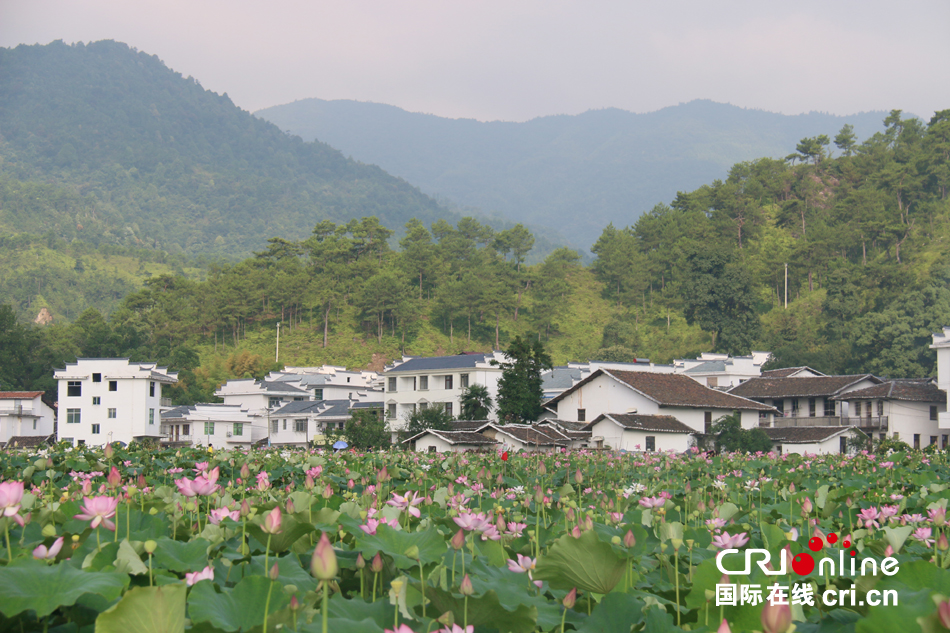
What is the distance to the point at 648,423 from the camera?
107 feet

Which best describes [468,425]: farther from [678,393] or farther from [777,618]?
[777,618]

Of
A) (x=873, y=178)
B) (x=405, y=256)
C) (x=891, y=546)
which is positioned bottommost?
(x=891, y=546)

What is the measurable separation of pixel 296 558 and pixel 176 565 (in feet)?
1.49

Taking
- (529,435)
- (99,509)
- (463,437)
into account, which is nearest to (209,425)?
(463,437)

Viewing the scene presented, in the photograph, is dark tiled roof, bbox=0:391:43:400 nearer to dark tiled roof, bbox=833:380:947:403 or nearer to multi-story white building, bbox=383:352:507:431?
multi-story white building, bbox=383:352:507:431

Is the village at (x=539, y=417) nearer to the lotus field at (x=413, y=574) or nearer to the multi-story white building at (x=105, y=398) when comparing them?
the multi-story white building at (x=105, y=398)

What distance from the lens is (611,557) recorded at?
2643mm

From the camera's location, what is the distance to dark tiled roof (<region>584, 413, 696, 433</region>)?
31.9 meters

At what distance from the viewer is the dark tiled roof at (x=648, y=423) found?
1256 inches

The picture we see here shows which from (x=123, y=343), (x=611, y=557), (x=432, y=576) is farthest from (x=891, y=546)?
(x=123, y=343)

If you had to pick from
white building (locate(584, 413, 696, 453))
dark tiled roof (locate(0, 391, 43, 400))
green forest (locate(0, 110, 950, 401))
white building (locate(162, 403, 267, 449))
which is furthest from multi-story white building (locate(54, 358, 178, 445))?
white building (locate(584, 413, 696, 453))

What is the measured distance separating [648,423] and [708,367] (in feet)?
71.2

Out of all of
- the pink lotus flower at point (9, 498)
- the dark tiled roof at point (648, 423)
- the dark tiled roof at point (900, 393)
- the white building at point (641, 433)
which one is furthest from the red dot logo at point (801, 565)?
the dark tiled roof at point (900, 393)

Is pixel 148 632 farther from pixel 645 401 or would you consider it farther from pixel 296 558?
pixel 645 401
